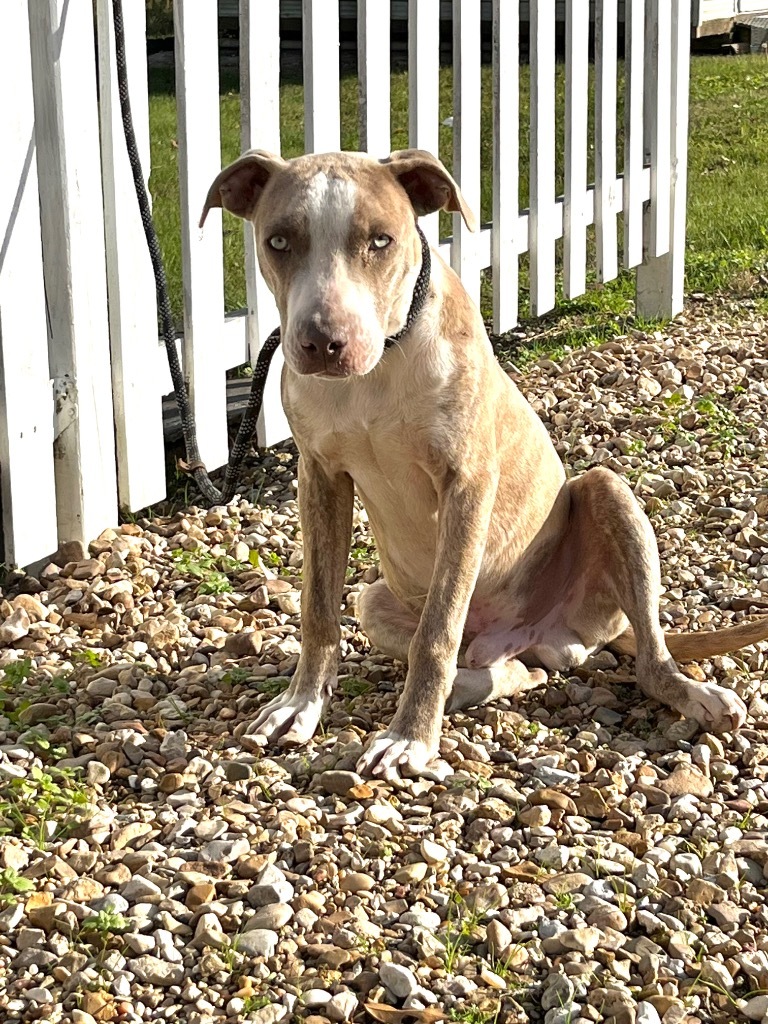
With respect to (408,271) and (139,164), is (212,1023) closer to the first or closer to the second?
(408,271)

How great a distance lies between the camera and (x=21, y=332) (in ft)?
14.3

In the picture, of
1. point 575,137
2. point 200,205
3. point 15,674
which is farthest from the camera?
point 575,137

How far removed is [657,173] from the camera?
7773 millimetres

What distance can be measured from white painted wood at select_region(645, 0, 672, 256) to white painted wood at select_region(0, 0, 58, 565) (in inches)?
164

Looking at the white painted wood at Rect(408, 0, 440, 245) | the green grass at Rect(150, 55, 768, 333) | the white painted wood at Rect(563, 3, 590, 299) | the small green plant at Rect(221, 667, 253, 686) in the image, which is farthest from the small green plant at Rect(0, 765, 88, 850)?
the white painted wood at Rect(563, 3, 590, 299)

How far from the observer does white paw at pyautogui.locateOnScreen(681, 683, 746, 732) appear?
11.5 ft

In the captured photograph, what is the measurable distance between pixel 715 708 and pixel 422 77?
3310 mm

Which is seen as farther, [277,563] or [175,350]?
[277,563]

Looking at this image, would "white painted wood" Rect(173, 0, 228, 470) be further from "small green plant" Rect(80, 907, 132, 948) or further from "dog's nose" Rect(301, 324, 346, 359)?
"small green plant" Rect(80, 907, 132, 948)

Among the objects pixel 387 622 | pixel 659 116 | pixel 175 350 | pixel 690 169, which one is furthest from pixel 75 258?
pixel 690 169

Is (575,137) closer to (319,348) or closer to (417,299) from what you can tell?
(417,299)

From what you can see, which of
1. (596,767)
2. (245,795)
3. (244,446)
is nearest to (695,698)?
(596,767)

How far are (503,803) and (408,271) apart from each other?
Answer: 1.24 meters

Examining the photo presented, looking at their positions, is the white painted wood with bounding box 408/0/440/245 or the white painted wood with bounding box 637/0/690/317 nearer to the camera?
the white painted wood with bounding box 408/0/440/245
